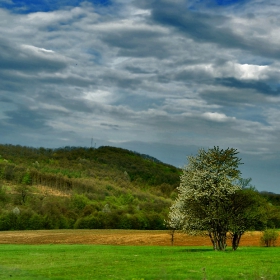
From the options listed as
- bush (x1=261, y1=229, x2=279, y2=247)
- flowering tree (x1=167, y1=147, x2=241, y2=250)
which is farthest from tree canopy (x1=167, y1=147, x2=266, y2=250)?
bush (x1=261, y1=229, x2=279, y2=247)

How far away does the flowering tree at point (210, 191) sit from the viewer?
44.8m

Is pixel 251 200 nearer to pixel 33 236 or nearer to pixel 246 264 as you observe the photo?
pixel 246 264

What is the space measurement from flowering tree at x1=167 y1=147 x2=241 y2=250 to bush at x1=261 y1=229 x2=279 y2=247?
1518 cm

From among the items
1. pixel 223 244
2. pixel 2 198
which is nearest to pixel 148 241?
pixel 223 244

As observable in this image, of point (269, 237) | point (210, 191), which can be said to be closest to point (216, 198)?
point (210, 191)

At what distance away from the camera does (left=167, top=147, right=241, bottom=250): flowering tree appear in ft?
147

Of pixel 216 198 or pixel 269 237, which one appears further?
pixel 269 237

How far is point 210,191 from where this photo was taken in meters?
44.9

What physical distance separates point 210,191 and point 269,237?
69.0 feet

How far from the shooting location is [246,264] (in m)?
27.8

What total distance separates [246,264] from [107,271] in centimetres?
903

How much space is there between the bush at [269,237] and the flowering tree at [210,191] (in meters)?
15.2

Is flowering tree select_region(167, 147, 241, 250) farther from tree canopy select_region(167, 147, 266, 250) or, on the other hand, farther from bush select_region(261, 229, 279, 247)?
bush select_region(261, 229, 279, 247)

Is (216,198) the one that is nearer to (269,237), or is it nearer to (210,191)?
(210,191)
